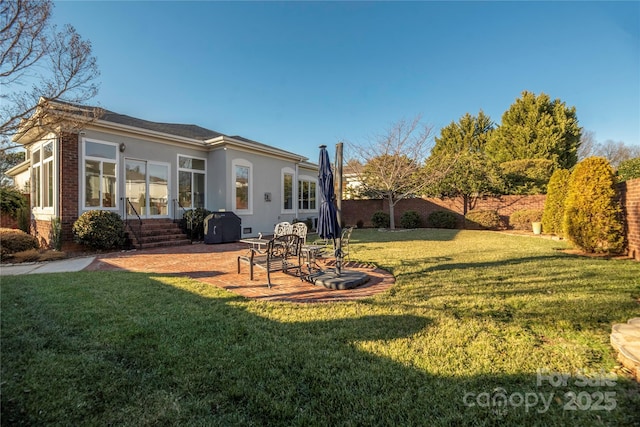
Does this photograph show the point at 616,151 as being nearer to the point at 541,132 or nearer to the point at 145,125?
the point at 541,132

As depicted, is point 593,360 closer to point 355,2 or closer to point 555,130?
point 355,2

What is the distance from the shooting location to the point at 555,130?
2334 centimetres

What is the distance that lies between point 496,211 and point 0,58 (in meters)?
21.2

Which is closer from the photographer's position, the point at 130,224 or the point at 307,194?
the point at 130,224

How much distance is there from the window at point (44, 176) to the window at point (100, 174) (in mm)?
1050

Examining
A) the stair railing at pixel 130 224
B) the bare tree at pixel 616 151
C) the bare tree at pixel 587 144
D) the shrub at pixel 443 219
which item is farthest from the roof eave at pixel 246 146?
the bare tree at pixel 616 151

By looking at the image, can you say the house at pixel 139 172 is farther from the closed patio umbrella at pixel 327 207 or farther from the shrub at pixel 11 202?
the closed patio umbrella at pixel 327 207

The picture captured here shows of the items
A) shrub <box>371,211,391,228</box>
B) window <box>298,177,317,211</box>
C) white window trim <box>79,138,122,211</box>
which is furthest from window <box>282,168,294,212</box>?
white window trim <box>79,138,122,211</box>

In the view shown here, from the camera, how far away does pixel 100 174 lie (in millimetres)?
10633

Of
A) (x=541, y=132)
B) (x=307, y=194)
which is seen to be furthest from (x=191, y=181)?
(x=541, y=132)

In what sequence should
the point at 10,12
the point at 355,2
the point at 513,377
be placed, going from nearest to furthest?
the point at 513,377
the point at 10,12
the point at 355,2

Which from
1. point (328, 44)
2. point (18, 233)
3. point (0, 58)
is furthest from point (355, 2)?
point (18, 233)

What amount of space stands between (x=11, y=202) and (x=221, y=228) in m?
9.86

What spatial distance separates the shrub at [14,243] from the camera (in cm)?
858
